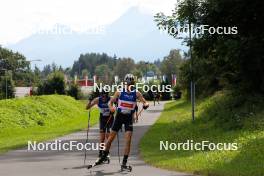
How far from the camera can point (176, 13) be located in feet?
99.2

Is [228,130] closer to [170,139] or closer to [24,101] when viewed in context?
[170,139]

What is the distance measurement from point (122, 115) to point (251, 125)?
8.30 m

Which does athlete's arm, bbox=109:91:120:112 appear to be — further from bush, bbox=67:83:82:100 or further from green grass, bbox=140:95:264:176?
bush, bbox=67:83:82:100

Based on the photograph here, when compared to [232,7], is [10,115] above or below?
below

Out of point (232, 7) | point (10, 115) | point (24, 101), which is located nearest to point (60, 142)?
point (232, 7)

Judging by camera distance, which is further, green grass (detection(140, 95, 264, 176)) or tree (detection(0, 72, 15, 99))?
tree (detection(0, 72, 15, 99))

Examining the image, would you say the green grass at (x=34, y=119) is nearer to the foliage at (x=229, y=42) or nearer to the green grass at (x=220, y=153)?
the foliage at (x=229, y=42)

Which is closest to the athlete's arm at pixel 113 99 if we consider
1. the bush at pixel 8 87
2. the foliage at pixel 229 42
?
the foliage at pixel 229 42
